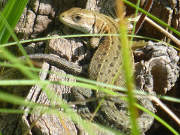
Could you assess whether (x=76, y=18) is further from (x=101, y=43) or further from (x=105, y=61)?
(x=105, y=61)

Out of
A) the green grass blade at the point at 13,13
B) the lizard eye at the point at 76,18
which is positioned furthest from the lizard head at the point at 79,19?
the green grass blade at the point at 13,13

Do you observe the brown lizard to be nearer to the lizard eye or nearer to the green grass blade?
the lizard eye

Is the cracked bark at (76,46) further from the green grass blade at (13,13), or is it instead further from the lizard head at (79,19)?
the green grass blade at (13,13)

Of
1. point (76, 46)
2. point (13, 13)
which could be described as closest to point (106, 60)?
point (76, 46)

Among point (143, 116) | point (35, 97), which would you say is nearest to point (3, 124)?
point (35, 97)

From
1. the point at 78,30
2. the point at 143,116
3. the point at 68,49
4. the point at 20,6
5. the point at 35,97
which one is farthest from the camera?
the point at 78,30

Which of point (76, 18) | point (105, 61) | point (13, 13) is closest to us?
point (13, 13)

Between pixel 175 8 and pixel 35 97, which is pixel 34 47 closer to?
pixel 35 97

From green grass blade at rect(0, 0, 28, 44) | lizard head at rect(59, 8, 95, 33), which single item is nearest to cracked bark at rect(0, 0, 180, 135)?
lizard head at rect(59, 8, 95, 33)
